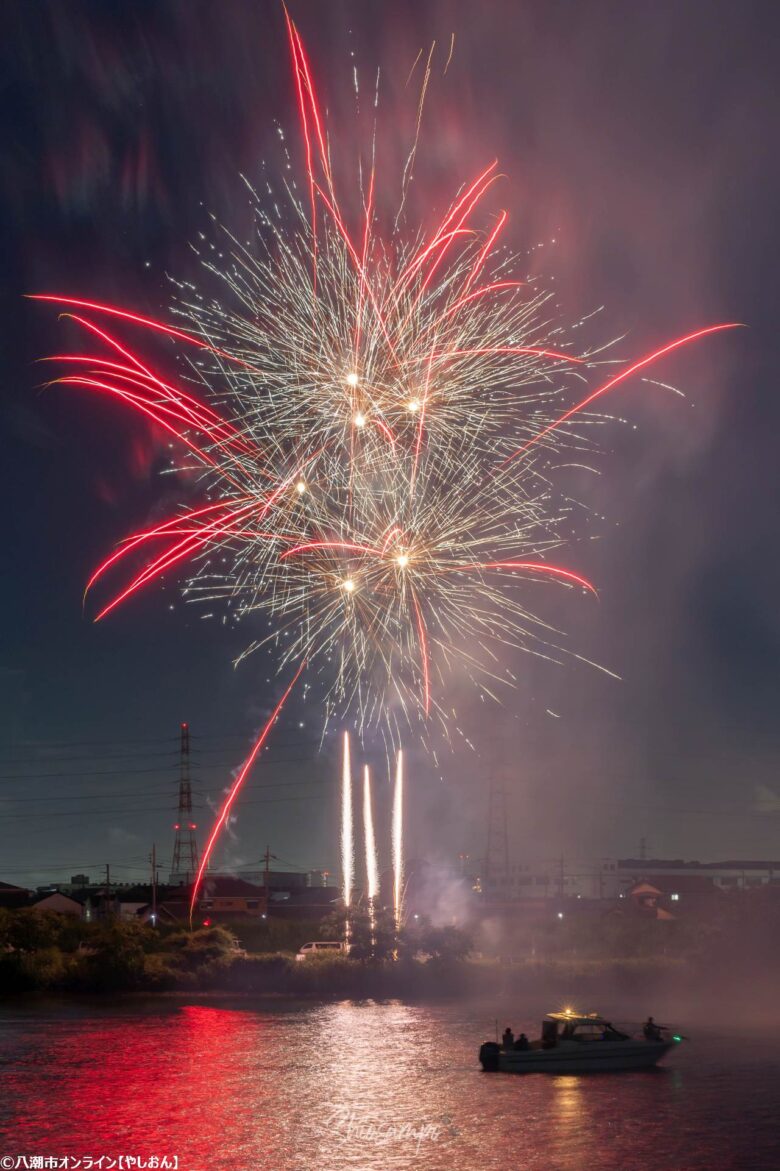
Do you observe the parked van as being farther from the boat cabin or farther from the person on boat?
the person on boat

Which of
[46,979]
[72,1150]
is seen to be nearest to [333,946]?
[46,979]

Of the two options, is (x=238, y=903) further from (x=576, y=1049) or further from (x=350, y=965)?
(x=576, y=1049)

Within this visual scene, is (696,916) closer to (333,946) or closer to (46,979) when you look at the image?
(333,946)

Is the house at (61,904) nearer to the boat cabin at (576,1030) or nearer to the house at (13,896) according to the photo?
the house at (13,896)

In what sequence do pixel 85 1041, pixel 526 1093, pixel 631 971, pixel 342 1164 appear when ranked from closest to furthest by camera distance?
pixel 342 1164, pixel 526 1093, pixel 85 1041, pixel 631 971

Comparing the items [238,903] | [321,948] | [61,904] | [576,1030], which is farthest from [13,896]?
[576,1030]

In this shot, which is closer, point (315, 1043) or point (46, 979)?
point (315, 1043)

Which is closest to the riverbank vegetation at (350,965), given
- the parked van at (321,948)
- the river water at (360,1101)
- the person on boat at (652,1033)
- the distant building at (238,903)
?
the parked van at (321,948)
